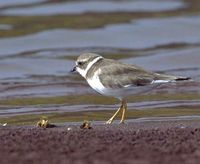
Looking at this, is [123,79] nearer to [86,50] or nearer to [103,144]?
[103,144]

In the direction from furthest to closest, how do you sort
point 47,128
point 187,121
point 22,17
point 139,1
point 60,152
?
point 139,1, point 22,17, point 187,121, point 47,128, point 60,152

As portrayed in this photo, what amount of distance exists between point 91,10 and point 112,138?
40.0 feet

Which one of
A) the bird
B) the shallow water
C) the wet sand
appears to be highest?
the shallow water

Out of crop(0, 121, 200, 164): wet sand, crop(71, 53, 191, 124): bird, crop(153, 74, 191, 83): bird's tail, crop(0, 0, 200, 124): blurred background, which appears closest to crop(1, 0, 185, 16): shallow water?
crop(0, 0, 200, 124): blurred background

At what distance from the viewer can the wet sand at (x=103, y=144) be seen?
22.3ft

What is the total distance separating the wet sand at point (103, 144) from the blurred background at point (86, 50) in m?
1.82

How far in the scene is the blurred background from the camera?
11.8 metres

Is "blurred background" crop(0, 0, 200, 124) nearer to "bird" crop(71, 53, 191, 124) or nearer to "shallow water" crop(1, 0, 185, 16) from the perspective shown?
"shallow water" crop(1, 0, 185, 16)

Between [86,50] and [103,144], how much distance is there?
941cm

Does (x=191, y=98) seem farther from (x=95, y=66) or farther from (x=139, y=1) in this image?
(x=139, y=1)

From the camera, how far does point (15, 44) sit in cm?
1738

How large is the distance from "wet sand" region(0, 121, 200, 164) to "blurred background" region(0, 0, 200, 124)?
182 centimetres

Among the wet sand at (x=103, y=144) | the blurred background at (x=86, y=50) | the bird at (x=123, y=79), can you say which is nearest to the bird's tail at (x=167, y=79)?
the bird at (x=123, y=79)

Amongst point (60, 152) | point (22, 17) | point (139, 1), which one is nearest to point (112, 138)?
point (60, 152)
